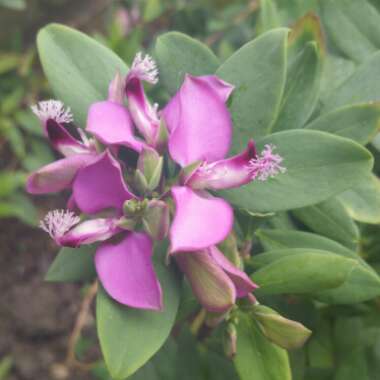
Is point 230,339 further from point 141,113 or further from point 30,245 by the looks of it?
point 30,245

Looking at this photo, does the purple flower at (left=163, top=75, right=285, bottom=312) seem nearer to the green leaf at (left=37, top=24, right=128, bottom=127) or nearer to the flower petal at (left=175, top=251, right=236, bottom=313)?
the flower petal at (left=175, top=251, right=236, bottom=313)

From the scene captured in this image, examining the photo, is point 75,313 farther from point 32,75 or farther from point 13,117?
point 32,75

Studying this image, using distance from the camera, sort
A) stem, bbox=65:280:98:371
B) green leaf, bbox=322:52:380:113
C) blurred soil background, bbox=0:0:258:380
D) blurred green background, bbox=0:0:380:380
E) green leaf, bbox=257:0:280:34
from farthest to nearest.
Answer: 1. blurred soil background, bbox=0:0:258:380
2. blurred green background, bbox=0:0:380:380
3. stem, bbox=65:280:98:371
4. green leaf, bbox=257:0:280:34
5. green leaf, bbox=322:52:380:113

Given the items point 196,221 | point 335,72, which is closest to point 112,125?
point 196,221

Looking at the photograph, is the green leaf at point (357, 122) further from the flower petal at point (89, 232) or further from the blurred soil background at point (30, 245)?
the blurred soil background at point (30, 245)

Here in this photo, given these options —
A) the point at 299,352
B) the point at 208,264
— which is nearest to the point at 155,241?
the point at 208,264

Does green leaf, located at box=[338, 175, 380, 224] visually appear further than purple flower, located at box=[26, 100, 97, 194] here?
Yes

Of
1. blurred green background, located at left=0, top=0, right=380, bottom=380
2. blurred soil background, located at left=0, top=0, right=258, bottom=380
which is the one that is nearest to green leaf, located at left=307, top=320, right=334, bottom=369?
blurred green background, located at left=0, top=0, right=380, bottom=380
